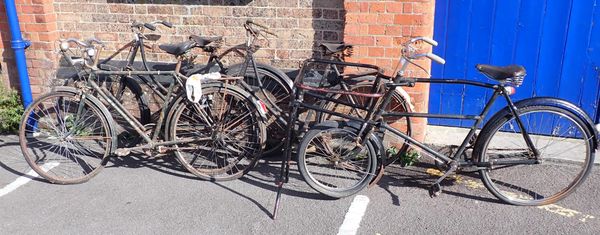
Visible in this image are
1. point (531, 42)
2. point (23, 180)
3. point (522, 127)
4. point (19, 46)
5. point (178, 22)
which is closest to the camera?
point (522, 127)

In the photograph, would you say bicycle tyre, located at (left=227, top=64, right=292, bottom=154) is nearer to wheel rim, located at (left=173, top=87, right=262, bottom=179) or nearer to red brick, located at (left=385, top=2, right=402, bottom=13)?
wheel rim, located at (left=173, top=87, right=262, bottom=179)

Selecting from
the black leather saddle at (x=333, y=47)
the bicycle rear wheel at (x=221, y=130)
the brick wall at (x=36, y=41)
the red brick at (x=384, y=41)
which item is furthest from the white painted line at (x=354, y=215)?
the brick wall at (x=36, y=41)

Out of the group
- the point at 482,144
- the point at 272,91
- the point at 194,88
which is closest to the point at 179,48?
the point at 194,88

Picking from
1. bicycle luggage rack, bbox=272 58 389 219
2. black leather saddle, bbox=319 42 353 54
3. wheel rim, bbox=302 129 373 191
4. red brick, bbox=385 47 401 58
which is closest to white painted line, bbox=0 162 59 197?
bicycle luggage rack, bbox=272 58 389 219

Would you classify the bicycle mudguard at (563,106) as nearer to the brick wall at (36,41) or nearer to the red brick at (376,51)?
the red brick at (376,51)

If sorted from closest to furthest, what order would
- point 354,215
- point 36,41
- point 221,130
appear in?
point 354,215
point 221,130
point 36,41

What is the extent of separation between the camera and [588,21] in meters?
4.10

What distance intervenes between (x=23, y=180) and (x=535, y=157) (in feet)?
13.0

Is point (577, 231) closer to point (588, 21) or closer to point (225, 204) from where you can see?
point (588, 21)

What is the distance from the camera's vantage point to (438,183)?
3.65m

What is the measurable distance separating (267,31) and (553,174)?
8.42 feet

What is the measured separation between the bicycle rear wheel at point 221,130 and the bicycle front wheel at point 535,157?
171cm

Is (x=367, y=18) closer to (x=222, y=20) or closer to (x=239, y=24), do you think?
(x=239, y=24)

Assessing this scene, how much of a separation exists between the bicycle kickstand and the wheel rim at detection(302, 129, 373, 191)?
489 millimetres
